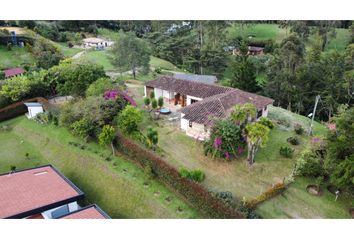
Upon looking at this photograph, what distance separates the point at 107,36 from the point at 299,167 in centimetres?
6726

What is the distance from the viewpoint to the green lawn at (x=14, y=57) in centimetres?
5022

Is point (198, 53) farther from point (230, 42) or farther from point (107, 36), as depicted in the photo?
point (107, 36)

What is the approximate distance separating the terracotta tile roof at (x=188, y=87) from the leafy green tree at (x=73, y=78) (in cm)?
664

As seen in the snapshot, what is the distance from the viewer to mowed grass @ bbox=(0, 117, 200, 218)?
2119cm

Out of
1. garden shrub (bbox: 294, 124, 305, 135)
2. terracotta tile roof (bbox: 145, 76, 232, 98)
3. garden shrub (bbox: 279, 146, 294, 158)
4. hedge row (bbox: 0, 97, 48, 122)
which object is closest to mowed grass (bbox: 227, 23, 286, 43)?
terracotta tile roof (bbox: 145, 76, 232, 98)

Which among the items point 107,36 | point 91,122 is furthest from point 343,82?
point 107,36

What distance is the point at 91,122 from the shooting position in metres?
27.9

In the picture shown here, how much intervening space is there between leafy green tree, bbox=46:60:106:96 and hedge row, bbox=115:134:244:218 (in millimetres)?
11193

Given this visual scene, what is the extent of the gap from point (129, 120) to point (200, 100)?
8556 millimetres

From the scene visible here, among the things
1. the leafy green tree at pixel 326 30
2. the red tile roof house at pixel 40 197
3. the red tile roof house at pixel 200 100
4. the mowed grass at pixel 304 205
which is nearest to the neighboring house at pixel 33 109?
the red tile roof house at pixel 200 100

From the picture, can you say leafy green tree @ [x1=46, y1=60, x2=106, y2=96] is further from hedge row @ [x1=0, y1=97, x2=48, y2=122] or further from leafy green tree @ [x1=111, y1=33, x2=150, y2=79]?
leafy green tree @ [x1=111, y1=33, x2=150, y2=79]

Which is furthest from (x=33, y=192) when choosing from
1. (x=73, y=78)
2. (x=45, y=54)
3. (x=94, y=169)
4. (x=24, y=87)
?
(x=45, y=54)

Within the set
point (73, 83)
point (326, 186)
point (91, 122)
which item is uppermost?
point (73, 83)

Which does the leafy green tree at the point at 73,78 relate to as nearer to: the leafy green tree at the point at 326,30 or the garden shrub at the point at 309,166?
the garden shrub at the point at 309,166
